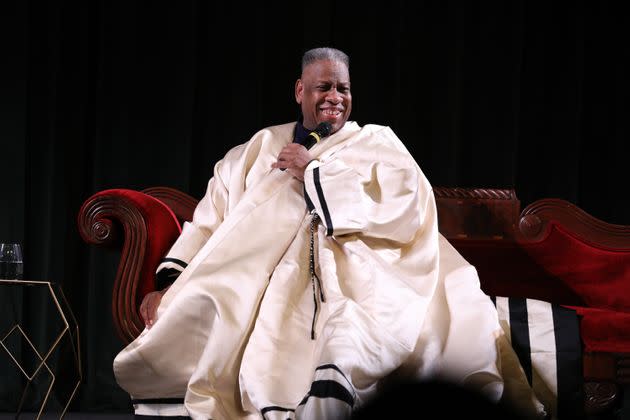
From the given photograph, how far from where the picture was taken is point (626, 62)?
3.45 meters

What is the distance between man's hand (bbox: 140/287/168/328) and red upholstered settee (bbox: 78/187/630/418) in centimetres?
3

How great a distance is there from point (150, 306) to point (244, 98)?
1.45 meters

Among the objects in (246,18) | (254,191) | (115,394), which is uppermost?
(246,18)

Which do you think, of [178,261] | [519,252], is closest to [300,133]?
[178,261]

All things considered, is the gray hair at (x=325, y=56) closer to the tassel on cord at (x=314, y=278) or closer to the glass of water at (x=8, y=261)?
the tassel on cord at (x=314, y=278)

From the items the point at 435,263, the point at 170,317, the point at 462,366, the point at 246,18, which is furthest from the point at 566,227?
the point at 246,18

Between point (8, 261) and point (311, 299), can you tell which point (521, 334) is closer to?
point (311, 299)

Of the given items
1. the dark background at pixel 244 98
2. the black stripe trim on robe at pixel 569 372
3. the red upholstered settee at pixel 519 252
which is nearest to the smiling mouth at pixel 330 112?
the red upholstered settee at pixel 519 252

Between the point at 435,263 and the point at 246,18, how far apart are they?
1.69m

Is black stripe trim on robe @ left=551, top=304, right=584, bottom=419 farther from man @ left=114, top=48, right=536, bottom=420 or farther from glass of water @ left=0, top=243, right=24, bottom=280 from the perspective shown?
glass of water @ left=0, top=243, right=24, bottom=280

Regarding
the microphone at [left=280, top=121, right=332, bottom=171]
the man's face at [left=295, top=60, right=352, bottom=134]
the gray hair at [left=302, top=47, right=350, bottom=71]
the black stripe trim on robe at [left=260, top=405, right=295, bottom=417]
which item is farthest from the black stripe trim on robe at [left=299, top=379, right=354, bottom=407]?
the gray hair at [left=302, top=47, right=350, bottom=71]

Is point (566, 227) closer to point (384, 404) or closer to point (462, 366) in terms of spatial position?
point (462, 366)

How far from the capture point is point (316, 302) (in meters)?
2.02

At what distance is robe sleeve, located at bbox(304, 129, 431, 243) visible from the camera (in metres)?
2.14
